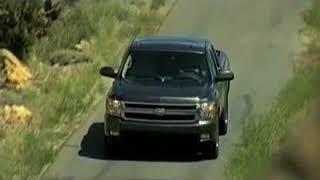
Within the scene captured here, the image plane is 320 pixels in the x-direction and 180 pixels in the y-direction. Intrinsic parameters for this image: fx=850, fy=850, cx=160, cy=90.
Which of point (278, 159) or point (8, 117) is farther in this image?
point (8, 117)

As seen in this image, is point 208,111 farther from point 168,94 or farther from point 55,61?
point 55,61

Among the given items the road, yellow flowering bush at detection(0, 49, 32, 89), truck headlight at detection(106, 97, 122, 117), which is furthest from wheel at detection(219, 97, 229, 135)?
yellow flowering bush at detection(0, 49, 32, 89)

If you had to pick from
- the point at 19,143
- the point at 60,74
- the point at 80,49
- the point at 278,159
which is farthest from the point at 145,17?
the point at 278,159

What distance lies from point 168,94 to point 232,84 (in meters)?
5.10

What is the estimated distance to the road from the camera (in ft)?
39.3

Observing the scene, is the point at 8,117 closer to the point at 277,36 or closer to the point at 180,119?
the point at 180,119

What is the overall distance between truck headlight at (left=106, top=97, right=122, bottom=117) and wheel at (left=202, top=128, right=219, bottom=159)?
137cm

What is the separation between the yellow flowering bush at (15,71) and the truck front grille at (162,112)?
471cm

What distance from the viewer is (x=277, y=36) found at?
69.8 ft

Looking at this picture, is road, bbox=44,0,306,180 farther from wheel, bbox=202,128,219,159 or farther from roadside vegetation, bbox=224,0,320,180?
roadside vegetation, bbox=224,0,320,180

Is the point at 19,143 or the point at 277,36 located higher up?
the point at 19,143

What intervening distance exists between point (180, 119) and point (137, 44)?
6.37 feet

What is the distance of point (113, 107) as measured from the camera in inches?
479

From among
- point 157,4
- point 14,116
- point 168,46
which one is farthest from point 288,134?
point 157,4
